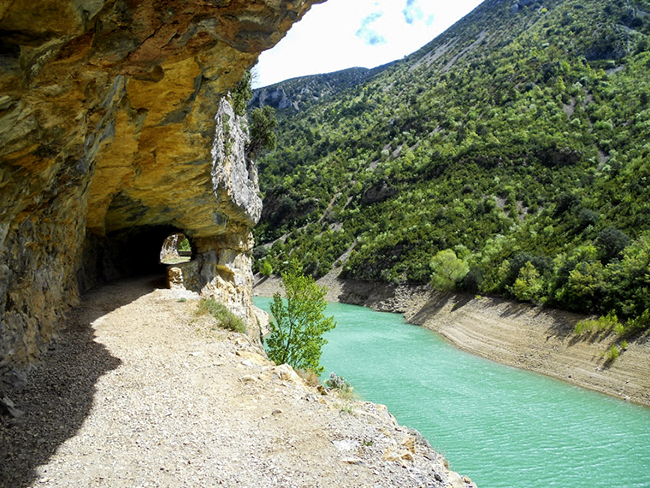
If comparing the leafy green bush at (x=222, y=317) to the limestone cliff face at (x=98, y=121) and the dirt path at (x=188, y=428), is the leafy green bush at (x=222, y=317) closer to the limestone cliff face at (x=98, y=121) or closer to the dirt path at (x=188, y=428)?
the dirt path at (x=188, y=428)

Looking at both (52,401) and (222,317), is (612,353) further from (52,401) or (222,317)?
(52,401)

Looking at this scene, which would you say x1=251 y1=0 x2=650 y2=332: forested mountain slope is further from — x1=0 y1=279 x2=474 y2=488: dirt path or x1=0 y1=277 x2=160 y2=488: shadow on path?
x1=0 y1=277 x2=160 y2=488: shadow on path

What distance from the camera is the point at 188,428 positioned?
7.15 metres

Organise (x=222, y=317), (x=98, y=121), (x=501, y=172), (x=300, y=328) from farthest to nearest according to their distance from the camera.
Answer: (x=501, y=172)
(x=300, y=328)
(x=222, y=317)
(x=98, y=121)

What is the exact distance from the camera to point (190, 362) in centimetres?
1015

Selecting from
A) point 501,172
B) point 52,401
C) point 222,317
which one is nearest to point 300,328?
point 222,317

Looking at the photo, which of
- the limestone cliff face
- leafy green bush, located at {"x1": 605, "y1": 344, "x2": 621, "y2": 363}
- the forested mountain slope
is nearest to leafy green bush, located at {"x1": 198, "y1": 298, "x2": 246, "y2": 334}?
the limestone cliff face

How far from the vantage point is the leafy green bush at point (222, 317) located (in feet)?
45.2

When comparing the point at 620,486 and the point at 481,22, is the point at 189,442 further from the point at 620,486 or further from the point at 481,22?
the point at 481,22

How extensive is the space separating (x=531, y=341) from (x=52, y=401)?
80.2ft

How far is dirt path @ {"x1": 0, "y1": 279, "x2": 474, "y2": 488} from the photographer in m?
5.91

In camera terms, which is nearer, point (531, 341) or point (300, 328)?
point (300, 328)

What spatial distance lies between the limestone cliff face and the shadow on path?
1.71ft

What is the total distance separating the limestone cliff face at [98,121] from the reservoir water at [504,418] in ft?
39.1
